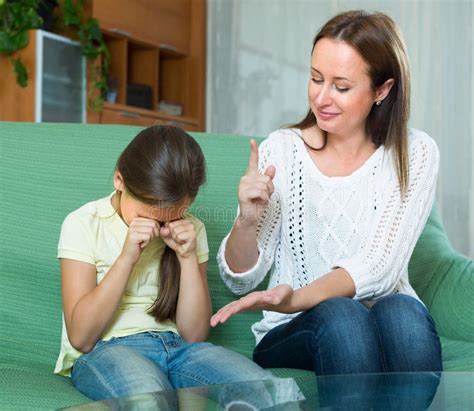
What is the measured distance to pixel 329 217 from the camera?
1.65 meters

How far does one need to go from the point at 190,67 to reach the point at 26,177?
326 cm

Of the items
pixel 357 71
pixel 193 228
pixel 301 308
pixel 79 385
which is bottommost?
pixel 79 385

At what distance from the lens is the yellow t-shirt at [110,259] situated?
1434 mm

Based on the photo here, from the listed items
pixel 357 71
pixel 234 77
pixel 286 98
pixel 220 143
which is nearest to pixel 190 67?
pixel 234 77

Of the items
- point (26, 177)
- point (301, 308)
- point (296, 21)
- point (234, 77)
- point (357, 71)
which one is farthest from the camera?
point (234, 77)

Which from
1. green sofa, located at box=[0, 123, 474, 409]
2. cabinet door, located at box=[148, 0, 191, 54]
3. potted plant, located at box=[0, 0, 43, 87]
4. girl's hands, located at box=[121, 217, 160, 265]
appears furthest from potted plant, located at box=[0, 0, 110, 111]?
girl's hands, located at box=[121, 217, 160, 265]

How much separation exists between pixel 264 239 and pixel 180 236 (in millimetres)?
272

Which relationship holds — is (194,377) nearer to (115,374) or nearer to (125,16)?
(115,374)

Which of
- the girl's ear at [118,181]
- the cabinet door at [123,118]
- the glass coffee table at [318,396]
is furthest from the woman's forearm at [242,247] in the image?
the cabinet door at [123,118]

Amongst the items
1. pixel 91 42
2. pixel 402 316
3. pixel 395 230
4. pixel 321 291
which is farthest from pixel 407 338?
pixel 91 42

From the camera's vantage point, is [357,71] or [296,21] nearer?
[357,71]

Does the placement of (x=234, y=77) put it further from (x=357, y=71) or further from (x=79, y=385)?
(x=79, y=385)

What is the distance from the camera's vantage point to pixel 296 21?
4.36m

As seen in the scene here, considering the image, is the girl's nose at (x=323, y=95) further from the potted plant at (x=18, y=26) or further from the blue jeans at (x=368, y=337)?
the potted plant at (x=18, y=26)
